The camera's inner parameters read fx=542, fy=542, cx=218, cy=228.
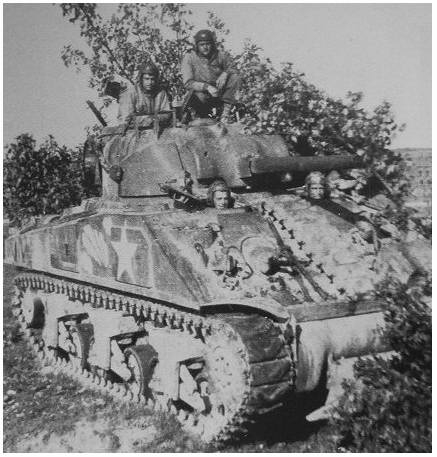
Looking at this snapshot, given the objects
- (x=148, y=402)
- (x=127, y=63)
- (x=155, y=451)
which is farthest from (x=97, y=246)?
(x=127, y=63)

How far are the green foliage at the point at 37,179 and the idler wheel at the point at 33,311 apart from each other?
5596 millimetres

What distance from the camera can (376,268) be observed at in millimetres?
6145

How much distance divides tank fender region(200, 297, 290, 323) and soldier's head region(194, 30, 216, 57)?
5.44 meters

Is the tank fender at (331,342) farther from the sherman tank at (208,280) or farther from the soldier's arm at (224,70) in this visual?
the soldier's arm at (224,70)

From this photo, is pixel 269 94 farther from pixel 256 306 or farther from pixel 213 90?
pixel 256 306

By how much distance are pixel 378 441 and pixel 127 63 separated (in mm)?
14300

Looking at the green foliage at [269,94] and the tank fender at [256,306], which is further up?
the green foliage at [269,94]

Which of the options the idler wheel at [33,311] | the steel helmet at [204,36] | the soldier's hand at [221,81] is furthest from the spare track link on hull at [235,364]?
the steel helmet at [204,36]

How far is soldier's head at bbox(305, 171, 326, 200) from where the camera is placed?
7.07 m

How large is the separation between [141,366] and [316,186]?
318cm

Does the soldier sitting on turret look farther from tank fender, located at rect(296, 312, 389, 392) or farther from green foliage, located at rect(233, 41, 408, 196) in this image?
tank fender, located at rect(296, 312, 389, 392)

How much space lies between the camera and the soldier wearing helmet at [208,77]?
29.0 feet

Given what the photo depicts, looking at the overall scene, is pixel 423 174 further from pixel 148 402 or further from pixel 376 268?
pixel 148 402

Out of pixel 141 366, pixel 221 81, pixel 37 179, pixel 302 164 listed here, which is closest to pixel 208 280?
pixel 141 366
